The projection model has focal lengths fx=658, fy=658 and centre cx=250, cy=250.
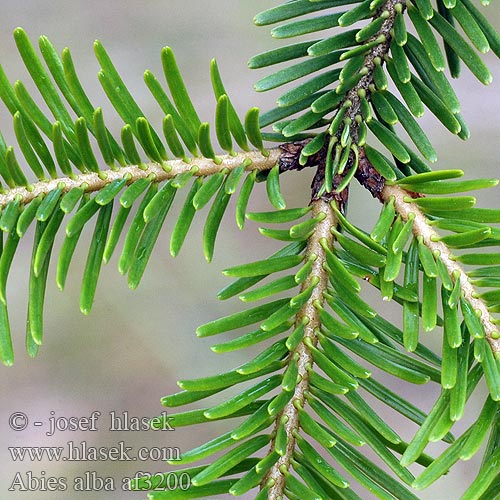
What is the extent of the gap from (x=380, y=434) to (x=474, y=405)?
670mm

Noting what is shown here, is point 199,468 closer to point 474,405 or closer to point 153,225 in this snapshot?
point 153,225

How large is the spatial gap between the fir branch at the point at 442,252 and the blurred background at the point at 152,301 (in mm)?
652

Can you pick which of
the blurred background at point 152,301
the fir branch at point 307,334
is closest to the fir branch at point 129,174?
the fir branch at point 307,334

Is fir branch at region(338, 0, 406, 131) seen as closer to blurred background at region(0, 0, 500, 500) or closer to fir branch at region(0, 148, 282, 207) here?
fir branch at region(0, 148, 282, 207)

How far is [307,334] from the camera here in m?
0.28

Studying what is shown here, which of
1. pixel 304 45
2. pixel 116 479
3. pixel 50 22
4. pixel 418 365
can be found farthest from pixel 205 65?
pixel 418 365

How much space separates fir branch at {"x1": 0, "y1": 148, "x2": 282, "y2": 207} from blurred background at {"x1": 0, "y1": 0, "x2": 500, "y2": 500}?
0.65m

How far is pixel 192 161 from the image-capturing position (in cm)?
31

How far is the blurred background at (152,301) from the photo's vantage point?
95 centimetres

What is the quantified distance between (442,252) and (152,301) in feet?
2.54

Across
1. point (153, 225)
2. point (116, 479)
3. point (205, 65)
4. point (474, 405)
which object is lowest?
point (116, 479)

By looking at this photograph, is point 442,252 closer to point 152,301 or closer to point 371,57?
point 371,57

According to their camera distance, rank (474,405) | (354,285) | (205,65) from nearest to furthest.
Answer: (354,285) < (474,405) < (205,65)

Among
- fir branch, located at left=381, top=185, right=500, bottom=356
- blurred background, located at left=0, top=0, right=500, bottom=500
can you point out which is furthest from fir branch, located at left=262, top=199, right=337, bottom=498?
blurred background, located at left=0, top=0, right=500, bottom=500
